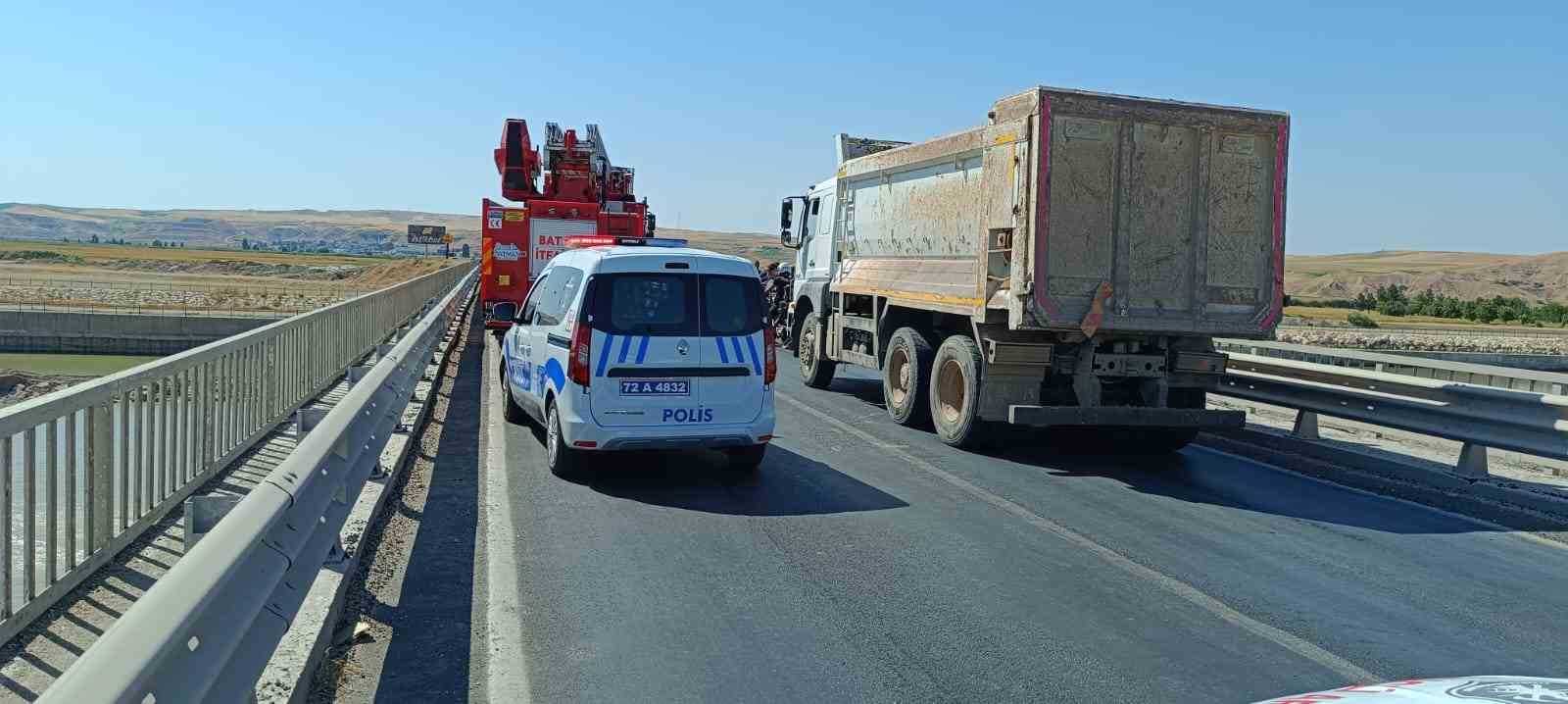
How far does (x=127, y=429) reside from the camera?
20.6 feet

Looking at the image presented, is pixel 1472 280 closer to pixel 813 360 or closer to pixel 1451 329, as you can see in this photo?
pixel 1451 329

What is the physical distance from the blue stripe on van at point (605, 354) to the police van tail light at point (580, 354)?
0.10 m

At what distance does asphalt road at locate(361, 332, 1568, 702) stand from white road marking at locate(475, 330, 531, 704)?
2cm

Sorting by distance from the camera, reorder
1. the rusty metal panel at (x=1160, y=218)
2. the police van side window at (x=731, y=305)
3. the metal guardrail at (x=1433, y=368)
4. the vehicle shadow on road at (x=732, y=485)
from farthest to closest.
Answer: the metal guardrail at (x=1433, y=368) → the rusty metal panel at (x=1160, y=218) → the police van side window at (x=731, y=305) → the vehicle shadow on road at (x=732, y=485)

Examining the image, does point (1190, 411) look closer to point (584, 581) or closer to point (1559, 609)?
point (1559, 609)

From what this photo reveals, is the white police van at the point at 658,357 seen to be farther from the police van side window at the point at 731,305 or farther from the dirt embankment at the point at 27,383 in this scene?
the dirt embankment at the point at 27,383

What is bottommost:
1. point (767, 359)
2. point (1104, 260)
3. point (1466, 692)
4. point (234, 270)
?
point (1466, 692)

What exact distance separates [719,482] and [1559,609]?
225 inches

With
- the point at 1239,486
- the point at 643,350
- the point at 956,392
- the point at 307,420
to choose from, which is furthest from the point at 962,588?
the point at 956,392

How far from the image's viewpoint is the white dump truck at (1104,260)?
34.9ft

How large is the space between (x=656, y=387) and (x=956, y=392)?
3913 mm

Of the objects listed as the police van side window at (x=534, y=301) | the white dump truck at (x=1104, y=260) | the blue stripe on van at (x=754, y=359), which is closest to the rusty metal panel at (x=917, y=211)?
the white dump truck at (x=1104, y=260)

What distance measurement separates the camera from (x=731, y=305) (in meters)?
9.91

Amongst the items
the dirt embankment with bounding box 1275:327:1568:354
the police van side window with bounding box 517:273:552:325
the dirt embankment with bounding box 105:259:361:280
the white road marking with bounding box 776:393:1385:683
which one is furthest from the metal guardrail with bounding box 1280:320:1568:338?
the dirt embankment with bounding box 105:259:361:280
